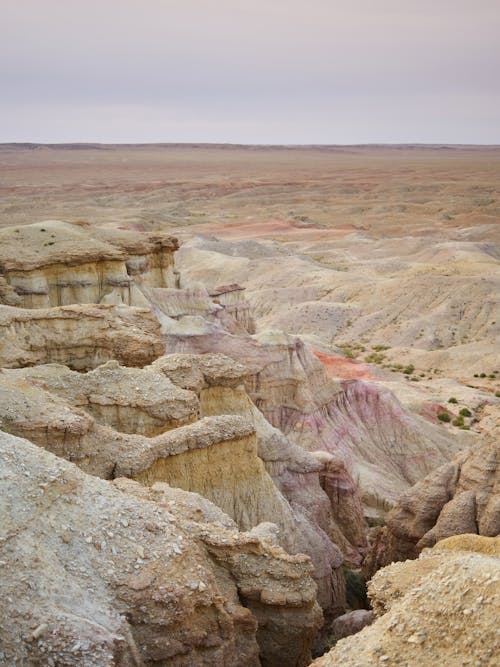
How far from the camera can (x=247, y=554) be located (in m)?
11.1

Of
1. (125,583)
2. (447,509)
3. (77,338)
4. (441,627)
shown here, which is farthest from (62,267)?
(441,627)

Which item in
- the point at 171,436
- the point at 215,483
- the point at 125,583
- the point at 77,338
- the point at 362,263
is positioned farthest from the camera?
the point at 362,263

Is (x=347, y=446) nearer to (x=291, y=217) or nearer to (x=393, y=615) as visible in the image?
(x=393, y=615)

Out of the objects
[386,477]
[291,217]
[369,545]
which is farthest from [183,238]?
[369,545]

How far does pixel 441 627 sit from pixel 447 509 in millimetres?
7631

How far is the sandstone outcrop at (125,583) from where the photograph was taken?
8469 millimetres

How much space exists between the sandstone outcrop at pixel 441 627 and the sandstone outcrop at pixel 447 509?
6.22 metres

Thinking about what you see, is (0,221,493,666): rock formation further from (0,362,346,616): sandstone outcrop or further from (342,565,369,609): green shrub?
(342,565,369,609): green shrub

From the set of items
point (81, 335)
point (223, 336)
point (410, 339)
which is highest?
point (81, 335)

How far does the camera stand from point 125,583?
9344 mm

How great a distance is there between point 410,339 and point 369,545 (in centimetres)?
3177

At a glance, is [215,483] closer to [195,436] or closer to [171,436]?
[195,436]

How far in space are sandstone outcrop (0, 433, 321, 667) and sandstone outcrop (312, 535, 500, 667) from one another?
1665 mm

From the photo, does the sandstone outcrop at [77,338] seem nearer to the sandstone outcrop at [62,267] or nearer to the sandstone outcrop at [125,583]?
the sandstone outcrop at [62,267]
